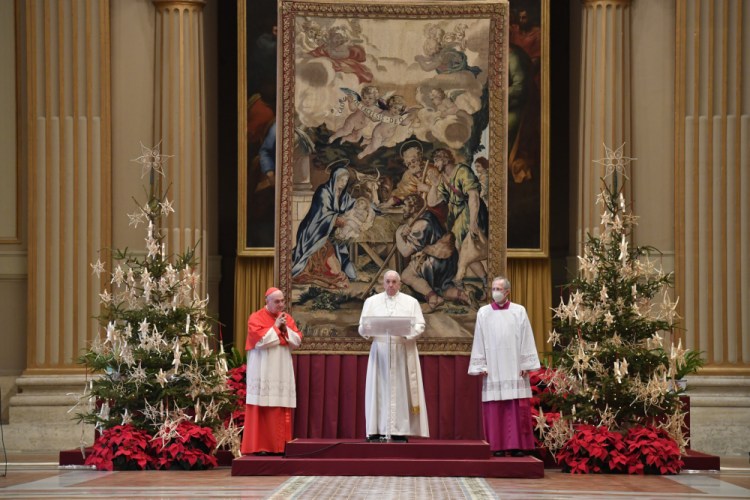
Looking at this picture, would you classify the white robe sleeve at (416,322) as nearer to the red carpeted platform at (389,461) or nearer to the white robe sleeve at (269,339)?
the red carpeted platform at (389,461)

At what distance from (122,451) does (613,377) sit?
4.87 m

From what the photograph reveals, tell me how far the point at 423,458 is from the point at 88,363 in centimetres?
368

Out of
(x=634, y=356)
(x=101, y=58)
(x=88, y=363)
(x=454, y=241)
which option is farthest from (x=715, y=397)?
(x=101, y=58)

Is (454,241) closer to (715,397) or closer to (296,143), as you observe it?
(296,143)

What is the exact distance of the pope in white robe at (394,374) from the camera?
12812 mm

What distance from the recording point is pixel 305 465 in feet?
39.9

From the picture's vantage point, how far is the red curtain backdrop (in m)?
13.7

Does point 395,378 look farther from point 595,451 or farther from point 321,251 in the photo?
point 595,451

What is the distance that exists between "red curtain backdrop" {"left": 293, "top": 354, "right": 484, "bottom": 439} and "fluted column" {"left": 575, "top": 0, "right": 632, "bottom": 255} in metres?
3.36

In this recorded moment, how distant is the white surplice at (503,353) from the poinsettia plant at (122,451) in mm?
3334

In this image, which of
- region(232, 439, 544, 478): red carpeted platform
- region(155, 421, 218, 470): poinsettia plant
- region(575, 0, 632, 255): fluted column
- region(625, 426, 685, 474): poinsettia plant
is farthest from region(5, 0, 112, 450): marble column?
region(625, 426, 685, 474): poinsettia plant

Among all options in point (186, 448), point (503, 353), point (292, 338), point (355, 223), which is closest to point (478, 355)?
point (503, 353)

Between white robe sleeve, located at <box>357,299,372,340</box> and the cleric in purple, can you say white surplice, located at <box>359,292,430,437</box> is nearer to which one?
white robe sleeve, located at <box>357,299,372,340</box>

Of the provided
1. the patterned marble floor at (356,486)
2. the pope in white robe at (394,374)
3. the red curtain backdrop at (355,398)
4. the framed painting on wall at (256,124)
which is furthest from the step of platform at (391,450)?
the framed painting on wall at (256,124)
